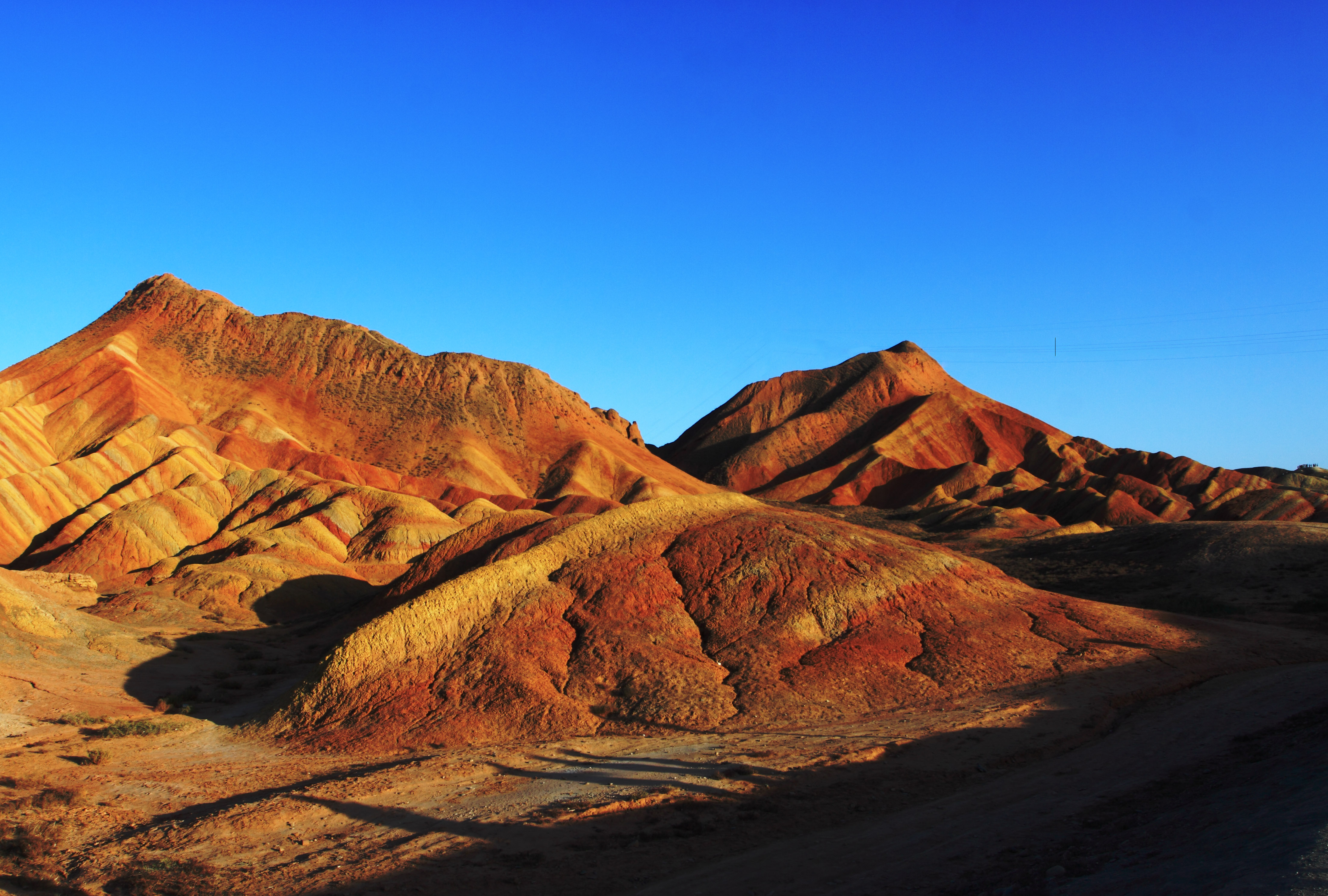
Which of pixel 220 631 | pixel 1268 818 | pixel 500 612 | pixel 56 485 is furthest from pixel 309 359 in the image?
pixel 1268 818

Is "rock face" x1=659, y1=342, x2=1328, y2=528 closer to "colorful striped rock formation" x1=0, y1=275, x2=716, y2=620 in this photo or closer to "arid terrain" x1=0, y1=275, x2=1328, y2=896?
"colorful striped rock formation" x1=0, y1=275, x2=716, y2=620

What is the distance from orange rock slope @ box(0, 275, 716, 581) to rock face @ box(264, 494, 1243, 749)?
26180 mm

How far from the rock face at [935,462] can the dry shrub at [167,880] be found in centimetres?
6698

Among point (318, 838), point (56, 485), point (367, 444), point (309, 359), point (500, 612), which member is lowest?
point (318, 838)

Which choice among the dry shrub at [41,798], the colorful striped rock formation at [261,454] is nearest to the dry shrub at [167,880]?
the dry shrub at [41,798]

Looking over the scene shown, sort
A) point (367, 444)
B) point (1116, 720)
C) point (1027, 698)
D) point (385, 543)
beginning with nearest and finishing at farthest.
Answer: point (1116, 720) < point (1027, 698) < point (385, 543) < point (367, 444)

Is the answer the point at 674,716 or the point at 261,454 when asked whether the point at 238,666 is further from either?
the point at 261,454

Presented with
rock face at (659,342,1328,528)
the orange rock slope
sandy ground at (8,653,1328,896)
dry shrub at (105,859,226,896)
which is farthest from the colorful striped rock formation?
dry shrub at (105,859,226,896)

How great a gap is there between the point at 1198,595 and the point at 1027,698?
24987 mm

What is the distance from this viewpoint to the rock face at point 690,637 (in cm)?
1652

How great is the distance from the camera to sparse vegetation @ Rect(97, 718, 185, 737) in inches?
655

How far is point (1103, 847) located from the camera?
8750 millimetres

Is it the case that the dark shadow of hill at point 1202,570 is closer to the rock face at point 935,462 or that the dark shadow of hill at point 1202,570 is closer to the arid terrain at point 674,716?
the arid terrain at point 674,716

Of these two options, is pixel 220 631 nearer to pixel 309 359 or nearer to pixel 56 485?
pixel 56 485
